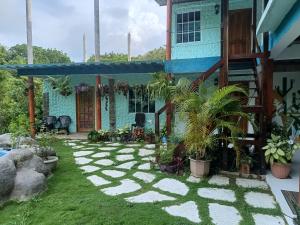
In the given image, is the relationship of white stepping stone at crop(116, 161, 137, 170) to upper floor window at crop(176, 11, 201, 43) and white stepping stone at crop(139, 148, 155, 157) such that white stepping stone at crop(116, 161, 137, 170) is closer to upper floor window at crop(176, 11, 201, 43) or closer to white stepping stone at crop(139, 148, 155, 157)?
white stepping stone at crop(139, 148, 155, 157)

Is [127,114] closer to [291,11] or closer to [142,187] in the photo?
[142,187]

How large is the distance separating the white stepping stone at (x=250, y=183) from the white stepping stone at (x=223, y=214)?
3.38 ft

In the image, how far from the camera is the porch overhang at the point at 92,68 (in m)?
8.37

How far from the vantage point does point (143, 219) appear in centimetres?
329

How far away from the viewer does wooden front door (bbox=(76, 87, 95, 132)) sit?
11.3 metres

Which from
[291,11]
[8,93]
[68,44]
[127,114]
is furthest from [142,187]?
[68,44]

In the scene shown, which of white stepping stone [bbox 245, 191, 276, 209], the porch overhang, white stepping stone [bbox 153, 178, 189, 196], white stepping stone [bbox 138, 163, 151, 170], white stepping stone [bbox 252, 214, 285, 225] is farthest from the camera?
the porch overhang

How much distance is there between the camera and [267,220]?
327 cm

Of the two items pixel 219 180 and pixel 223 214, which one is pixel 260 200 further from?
pixel 219 180

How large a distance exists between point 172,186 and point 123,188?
84 cm

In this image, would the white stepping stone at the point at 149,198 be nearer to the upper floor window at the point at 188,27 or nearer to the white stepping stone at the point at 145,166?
the white stepping stone at the point at 145,166

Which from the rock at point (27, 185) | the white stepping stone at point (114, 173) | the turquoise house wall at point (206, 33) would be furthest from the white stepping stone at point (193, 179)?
the turquoise house wall at point (206, 33)

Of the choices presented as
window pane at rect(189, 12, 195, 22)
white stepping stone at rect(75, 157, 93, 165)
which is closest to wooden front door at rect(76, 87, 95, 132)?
white stepping stone at rect(75, 157, 93, 165)

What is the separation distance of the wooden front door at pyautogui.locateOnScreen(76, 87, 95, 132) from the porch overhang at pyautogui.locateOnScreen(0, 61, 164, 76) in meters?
2.02
